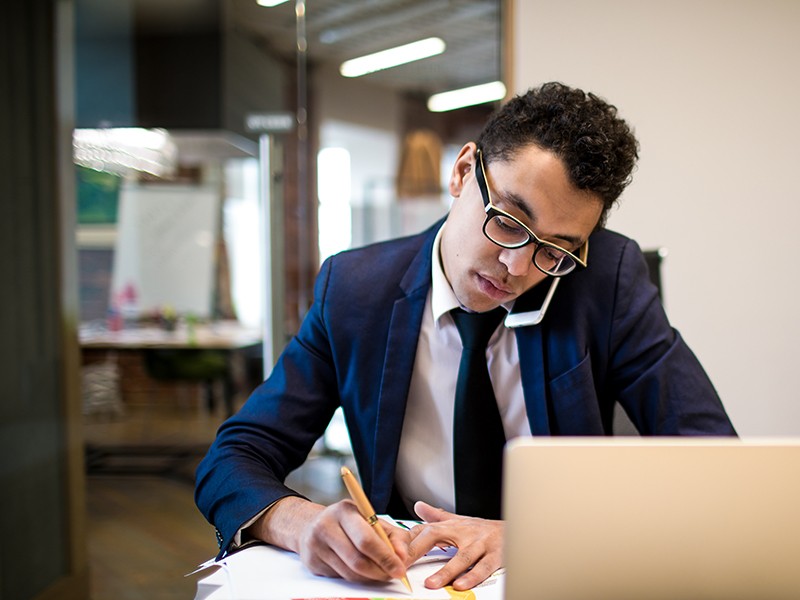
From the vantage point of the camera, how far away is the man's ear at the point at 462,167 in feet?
4.02

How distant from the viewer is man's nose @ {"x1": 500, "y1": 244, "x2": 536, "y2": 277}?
113 centimetres

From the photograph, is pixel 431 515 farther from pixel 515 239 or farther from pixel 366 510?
pixel 515 239

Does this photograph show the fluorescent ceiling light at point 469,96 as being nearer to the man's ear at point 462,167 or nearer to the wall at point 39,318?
the wall at point 39,318

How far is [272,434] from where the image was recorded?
129cm

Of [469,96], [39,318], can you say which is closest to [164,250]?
[469,96]

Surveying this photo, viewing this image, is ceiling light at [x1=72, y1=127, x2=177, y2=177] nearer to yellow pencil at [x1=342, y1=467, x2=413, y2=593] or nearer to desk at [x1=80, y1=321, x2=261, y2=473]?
desk at [x1=80, y1=321, x2=261, y2=473]

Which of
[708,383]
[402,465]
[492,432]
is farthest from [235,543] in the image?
[708,383]

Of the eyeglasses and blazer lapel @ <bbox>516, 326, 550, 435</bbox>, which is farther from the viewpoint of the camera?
blazer lapel @ <bbox>516, 326, 550, 435</bbox>

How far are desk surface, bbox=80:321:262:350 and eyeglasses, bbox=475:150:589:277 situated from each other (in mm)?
3520

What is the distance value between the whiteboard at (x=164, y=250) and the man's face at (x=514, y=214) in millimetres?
4337

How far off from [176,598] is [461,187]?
2.13 m

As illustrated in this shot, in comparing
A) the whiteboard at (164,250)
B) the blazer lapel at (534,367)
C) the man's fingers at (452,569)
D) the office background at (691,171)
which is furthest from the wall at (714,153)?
the whiteboard at (164,250)

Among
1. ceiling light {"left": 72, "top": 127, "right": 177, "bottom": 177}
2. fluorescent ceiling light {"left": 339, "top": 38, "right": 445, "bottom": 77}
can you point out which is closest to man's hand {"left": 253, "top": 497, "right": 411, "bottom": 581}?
fluorescent ceiling light {"left": 339, "top": 38, "right": 445, "bottom": 77}

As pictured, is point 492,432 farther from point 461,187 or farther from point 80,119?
point 80,119
